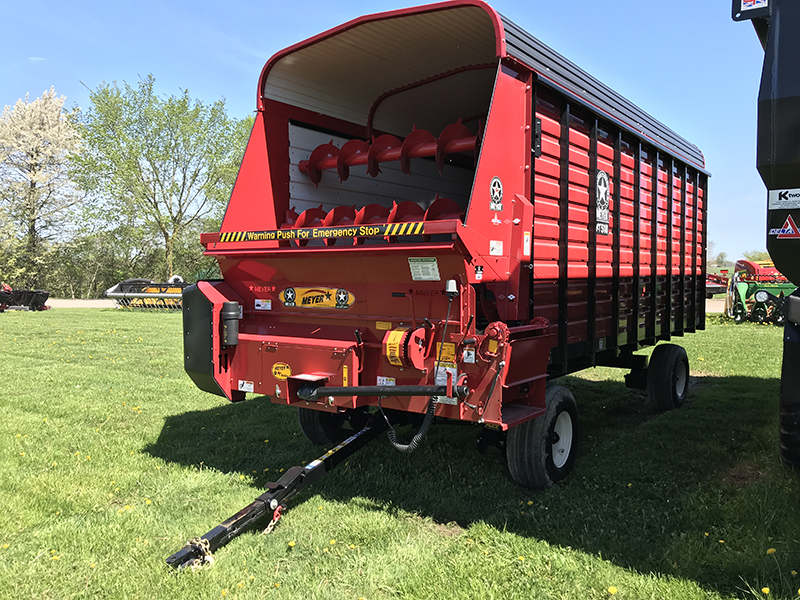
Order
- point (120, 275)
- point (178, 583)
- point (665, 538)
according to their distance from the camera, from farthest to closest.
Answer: point (120, 275), point (665, 538), point (178, 583)

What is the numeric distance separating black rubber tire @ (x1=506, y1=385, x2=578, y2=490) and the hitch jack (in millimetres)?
1113

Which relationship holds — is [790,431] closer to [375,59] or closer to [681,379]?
[681,379]

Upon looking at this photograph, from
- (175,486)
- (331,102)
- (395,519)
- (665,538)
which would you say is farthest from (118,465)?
(665,538)

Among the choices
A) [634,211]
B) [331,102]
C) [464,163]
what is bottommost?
[634,211]

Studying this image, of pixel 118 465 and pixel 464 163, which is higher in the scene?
pixel 464 163

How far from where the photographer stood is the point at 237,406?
6.69 m

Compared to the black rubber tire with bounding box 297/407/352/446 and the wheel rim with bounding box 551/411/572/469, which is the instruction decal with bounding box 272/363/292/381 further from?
the wheel rim with bounding box 551/411/572/469

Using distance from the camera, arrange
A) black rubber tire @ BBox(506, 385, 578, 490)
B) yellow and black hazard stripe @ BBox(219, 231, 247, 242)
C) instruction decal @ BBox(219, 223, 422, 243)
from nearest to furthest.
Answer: instruction decal @ BBox(219, 223, 422, 243) < black rubber tire @ BBox(506, 385, 578, 490) < yellow and black hazard stripe @ BBox(219, 231, 247, 242)

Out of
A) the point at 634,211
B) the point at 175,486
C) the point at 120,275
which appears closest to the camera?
the point at 175,486

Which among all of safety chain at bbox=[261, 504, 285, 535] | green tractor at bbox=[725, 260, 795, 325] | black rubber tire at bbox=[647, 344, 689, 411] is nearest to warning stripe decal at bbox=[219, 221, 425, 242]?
safety chain at bbox=[261, 504, 285, 535]

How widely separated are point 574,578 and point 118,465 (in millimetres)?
3476

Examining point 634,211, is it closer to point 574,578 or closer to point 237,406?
point 574,578

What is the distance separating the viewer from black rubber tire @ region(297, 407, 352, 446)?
5.07 m

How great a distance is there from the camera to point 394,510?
3830mm
